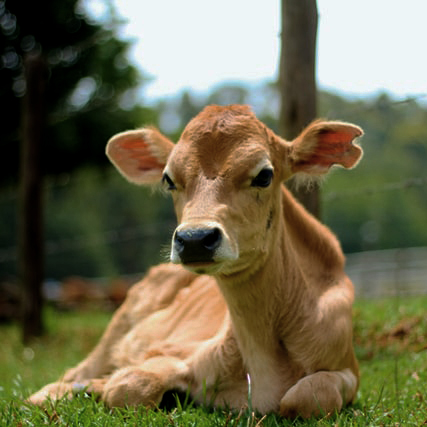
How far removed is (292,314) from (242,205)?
2.38ft

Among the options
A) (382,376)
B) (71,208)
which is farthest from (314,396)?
(71,208)

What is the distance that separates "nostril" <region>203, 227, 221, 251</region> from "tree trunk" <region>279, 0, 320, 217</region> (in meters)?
2.55

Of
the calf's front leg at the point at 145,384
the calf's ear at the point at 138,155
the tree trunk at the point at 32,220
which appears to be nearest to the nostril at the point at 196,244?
the calf's front leg at the point at 145,384

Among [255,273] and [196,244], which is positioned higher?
[196,244]

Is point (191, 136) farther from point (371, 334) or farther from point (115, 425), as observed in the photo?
point (371, 334)

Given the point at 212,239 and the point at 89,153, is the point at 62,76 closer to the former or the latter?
the point at 89,153

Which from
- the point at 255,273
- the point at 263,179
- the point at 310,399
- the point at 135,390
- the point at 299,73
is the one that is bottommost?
the point at 135,390

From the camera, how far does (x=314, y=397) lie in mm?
3416

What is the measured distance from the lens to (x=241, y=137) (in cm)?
383

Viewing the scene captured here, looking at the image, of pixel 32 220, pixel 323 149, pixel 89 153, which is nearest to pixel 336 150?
pixel 323 149

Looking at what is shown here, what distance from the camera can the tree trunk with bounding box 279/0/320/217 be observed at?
5594 mm

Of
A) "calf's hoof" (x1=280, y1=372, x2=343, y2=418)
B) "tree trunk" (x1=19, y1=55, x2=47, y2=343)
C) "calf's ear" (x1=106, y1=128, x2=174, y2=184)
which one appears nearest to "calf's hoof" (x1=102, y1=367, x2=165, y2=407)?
"calf's hoof" (x1=280, y1=372, x2=343, y2=418)

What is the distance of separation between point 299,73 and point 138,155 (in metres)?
1.76

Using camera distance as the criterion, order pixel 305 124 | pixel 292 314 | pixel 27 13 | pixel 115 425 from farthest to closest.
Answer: pixel 27 13 < pixel 305 124 < pixel 292 314 < pixel 115 425
